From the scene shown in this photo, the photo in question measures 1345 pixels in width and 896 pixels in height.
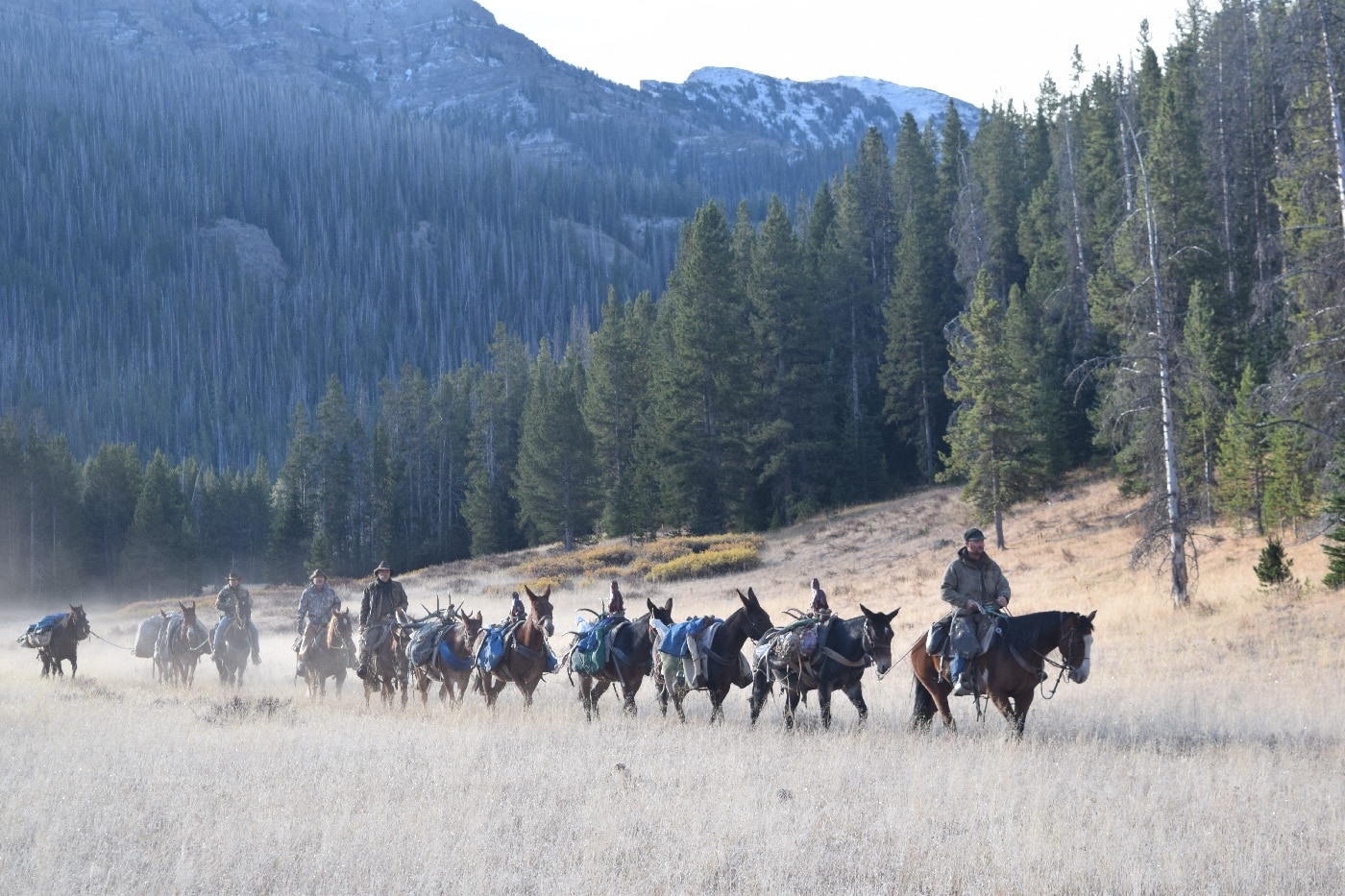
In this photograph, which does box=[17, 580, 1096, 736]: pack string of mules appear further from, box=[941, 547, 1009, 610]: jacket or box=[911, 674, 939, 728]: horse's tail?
box=[941, 547, 1009, 610]: jacket

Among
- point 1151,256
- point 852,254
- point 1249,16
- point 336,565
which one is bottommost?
point 336,565

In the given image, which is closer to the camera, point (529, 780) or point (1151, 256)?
point (529, 780)

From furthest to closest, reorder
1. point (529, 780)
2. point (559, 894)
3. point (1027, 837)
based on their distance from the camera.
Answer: point (529, 780) < point (1027, 837) < point (559, 894)

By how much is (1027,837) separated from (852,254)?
63803 mm

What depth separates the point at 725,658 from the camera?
14320 mm

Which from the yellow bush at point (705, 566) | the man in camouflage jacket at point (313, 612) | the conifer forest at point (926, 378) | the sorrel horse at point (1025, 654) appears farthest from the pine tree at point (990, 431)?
the sorrel horse at point (1025, 654)

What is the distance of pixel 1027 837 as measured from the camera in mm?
8016

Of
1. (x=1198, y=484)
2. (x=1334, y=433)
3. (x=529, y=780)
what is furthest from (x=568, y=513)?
(x=529, y=780)

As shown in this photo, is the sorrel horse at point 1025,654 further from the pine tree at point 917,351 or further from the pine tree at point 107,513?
the pine tree at point 107,513

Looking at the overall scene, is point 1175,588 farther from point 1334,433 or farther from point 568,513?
point 568,513

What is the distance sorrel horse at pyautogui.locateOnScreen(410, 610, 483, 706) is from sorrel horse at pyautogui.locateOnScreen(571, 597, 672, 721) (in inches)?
100

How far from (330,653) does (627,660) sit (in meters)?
7.89

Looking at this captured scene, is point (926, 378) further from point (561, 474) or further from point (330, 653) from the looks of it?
point (330, 653)

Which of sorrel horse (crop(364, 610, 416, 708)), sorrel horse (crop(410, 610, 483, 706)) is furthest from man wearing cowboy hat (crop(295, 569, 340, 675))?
sorrel horse (crop(410, 610, 483, 706))
